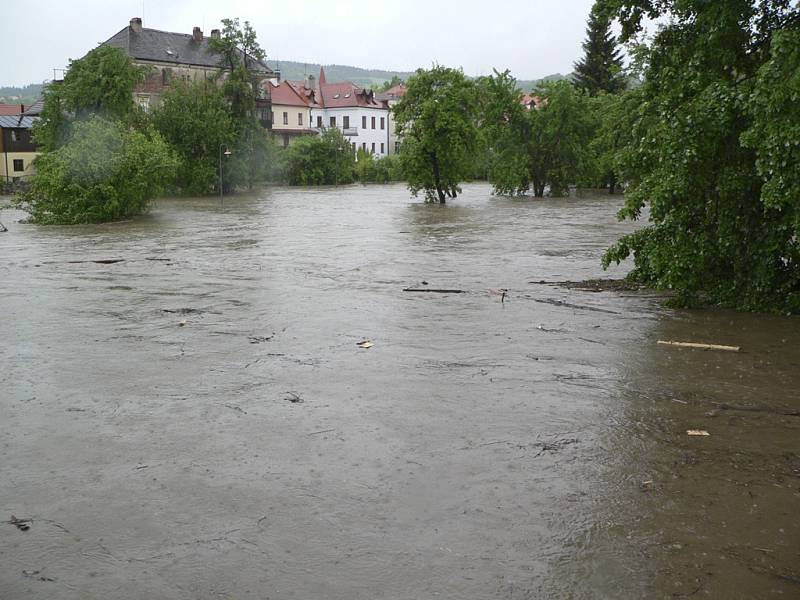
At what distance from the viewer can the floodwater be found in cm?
529

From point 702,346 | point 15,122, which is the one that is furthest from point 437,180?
point 15,122

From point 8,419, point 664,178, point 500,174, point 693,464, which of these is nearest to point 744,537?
point 693,464

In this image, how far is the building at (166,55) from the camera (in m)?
78.8

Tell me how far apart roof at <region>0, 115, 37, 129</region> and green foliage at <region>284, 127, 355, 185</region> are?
23.7 metres

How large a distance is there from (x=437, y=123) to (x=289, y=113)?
62951mm

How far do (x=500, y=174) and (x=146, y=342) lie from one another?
43.7 meters

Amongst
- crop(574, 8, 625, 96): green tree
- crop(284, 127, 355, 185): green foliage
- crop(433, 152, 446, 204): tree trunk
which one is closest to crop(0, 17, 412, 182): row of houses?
crop(284, 127, 355, 185): green foliage

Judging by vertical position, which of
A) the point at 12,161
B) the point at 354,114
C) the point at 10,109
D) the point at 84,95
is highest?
the point at 354,114

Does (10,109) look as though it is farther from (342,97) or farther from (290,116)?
(342,97)

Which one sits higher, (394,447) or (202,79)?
(202,79)

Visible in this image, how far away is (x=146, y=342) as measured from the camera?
38.9ft

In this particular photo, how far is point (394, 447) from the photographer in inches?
294

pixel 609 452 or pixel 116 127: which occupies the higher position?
pixel 116 127

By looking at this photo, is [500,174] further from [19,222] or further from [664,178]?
[664,178]
